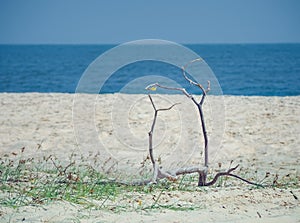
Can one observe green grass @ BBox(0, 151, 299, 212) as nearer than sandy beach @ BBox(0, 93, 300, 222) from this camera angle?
No

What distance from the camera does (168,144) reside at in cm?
977

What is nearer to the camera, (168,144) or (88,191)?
(88,191)

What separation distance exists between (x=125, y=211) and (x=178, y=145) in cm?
521

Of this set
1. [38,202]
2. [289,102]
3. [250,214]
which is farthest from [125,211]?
[289,102]

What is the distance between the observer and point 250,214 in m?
4.61

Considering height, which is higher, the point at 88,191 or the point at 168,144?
the point at 168,144

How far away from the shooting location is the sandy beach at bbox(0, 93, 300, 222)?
4.57 m

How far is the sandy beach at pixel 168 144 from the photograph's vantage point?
4.57m

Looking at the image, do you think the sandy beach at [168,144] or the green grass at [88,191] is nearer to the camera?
the sandy beach at [168,144]

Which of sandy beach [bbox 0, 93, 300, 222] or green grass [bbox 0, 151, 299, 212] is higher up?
sandy beach [bbox 0, 93, 300, 222]

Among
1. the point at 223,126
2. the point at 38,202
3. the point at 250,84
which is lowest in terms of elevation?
the point at 38,202

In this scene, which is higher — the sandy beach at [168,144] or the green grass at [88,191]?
the sandy beach at [168,144]

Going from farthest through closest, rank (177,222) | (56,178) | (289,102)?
(289,102) → (56,178) → (177,222)

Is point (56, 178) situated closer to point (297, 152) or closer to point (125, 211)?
point (125, 211)
